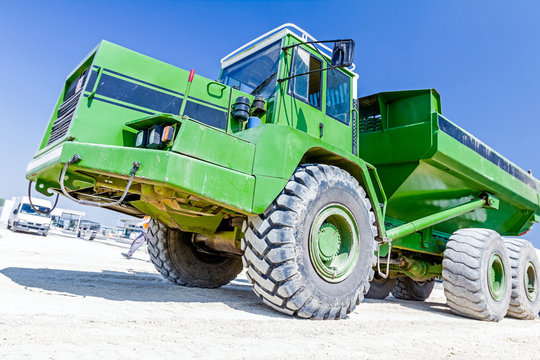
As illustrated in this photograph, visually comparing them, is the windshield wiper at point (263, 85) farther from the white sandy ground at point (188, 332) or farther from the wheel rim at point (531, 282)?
the wheel rim at point (531, 282)

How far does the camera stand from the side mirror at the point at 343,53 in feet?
11.0

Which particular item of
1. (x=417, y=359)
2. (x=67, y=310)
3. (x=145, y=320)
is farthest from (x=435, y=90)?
(x=67, y=310)

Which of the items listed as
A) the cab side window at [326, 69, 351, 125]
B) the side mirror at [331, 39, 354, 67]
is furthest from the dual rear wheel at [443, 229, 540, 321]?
the side mirror at [331, 39, 354, 67]

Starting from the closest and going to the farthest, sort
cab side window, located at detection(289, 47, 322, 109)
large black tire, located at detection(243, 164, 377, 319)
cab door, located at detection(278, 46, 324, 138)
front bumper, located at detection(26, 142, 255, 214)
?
front bumper, located at detection(26, 142, 255, 214) → large black tire, located at detection(243, 164, 377, 319) → cab door, located at detection(278, 46, 324, 138) → cab side window, located at detection(289, 47, 322, 109)

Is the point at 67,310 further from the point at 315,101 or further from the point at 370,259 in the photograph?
the point at 315,101

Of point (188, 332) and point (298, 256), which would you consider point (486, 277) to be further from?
point (188, 332)

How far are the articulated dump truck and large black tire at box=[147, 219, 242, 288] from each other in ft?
0.05

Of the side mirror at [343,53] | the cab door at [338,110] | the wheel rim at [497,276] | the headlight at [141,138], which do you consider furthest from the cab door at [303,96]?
the wheel rim at [497,276]

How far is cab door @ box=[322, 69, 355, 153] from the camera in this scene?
4.26m

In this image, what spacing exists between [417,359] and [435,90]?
3.98 meters

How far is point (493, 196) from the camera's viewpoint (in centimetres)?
639

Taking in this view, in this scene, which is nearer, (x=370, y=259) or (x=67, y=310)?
(x=67, y=310)

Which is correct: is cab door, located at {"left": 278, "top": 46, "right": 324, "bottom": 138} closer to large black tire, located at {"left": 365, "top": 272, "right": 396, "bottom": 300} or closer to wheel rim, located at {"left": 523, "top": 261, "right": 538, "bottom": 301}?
large black tire, located at {"left": 365, "top": 272, "right": 396, "bottom": 300}

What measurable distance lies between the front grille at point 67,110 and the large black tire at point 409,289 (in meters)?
7.10
